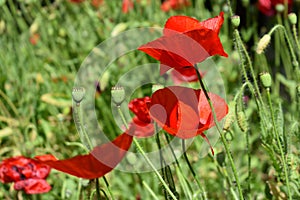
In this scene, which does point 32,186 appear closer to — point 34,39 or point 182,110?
point 182,110

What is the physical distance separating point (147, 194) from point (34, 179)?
1.21 feet

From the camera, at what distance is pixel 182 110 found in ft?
3.17

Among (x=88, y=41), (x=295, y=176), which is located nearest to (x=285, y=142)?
(x=295, y=176)

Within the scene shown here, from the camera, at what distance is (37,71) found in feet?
8.05

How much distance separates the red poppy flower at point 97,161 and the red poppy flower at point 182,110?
2.7 inches

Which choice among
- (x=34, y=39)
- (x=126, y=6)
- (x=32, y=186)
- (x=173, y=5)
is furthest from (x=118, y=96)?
(x=34, y=39)

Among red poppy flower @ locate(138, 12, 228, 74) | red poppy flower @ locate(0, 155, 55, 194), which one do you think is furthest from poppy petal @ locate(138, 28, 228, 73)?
red poppy flower @ locate(0, 155, 55, 194)

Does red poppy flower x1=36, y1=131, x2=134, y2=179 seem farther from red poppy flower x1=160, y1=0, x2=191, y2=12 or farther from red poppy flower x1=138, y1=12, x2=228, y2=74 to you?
red poppy flower x1=160, y1=0, x2=191, y2=12

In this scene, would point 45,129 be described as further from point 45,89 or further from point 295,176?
point 295,176

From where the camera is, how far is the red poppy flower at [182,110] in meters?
0.93

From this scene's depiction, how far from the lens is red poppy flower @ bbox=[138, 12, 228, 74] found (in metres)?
0.85

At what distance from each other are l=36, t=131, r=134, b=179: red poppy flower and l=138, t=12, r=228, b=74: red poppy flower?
14 centimetres

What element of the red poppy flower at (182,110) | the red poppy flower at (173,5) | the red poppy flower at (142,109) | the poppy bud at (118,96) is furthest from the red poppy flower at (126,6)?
the poppy bud at (118,96)

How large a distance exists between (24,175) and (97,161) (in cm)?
55
